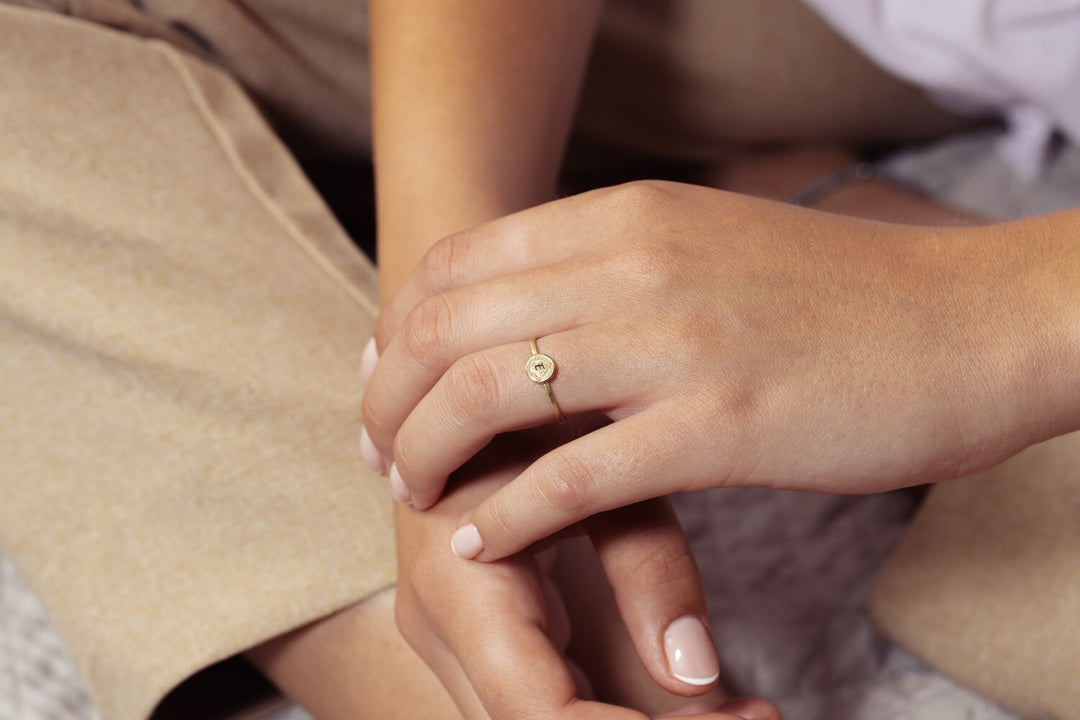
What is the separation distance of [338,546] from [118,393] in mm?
206

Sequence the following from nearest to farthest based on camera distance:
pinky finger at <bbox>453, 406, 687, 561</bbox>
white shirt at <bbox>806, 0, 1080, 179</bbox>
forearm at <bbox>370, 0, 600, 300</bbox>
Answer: pinky finger at <bbox>453, 406, 687, 561</bbox>, forearm at <bbox>370, 0, 600, 300</bbox>, white shirt at <bbox>806, 0, 1080, 179</bbox>

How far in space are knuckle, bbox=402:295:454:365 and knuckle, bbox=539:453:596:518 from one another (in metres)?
0.10

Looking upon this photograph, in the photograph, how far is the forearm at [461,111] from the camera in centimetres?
78

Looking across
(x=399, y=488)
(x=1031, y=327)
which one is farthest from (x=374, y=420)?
(x=1031, y=327)

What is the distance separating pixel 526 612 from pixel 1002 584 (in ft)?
1.29

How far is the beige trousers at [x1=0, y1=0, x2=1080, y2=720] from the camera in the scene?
28.2 inches

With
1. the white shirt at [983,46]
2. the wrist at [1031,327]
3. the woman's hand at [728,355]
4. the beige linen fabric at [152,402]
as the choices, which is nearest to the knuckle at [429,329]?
the woman's hand at [728,355]

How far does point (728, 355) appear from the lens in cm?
54

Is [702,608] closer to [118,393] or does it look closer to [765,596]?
[765,596]

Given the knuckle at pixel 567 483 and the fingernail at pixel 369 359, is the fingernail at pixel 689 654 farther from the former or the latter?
the fingernail at pixel 369 359

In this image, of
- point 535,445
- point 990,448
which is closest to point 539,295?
point 535,445

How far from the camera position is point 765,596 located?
33.5 inches

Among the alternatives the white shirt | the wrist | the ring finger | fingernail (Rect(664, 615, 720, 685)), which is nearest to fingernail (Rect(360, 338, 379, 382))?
the ring finger

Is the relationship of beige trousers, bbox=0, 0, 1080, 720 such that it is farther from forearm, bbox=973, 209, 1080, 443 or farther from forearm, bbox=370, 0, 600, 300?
forearm, bbox=973, 209, 1080, 443
